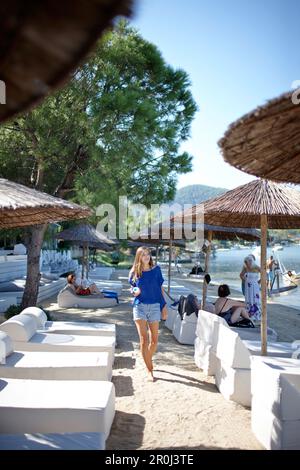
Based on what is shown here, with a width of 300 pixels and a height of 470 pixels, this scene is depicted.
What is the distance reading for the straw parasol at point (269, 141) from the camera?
2363mm

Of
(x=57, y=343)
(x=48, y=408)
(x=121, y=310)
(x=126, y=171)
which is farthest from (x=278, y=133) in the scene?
(x=121, y=310)

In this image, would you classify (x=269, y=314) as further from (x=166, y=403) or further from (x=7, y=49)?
(x=7, y=49)

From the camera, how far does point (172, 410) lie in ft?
14.1

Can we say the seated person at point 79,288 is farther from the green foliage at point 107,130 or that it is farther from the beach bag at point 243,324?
the beach bag at point 243,324

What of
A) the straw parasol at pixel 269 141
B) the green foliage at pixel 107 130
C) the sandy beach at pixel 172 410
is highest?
the green foliage at pixel 107 130

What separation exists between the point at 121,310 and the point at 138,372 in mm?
6344

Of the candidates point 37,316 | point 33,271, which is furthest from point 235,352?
point 33,271

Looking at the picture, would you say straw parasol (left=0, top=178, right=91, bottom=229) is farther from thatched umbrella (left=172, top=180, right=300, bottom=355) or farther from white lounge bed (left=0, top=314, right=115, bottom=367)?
thatched umbrella (left=172, top=180, right=300, bottom=355)

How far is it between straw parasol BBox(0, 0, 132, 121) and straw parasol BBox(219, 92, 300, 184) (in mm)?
1304

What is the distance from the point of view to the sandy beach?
3.58m

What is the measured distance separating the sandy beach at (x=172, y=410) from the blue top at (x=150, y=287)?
0.97 meters

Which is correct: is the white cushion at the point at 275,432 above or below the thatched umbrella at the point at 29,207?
below

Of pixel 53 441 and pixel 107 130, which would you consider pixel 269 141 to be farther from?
pixel 107 130

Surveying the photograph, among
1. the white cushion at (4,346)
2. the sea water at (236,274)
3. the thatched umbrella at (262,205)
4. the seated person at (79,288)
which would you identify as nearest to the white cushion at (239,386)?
the thatched umbrella at (262,205)
